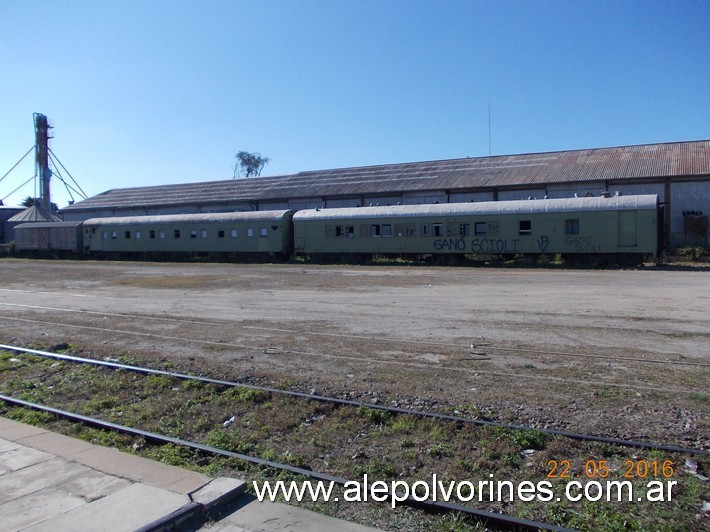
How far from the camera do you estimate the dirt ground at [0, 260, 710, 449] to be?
7180 millimetres

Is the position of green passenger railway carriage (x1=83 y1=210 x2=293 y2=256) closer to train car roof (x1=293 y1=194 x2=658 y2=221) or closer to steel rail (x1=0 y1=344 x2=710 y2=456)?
train car roof (x1=293 y1=194 x2=658 y2=221)

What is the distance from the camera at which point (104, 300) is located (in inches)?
775

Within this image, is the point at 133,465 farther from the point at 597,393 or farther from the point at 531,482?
the point at 597,393

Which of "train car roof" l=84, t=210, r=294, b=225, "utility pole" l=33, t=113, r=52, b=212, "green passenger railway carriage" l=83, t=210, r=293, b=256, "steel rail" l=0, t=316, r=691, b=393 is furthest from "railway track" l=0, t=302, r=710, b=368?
"utility pole" l=33, t=113, r=52, b=212

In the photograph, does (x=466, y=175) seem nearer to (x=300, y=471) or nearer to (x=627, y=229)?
(x=627, y=229)

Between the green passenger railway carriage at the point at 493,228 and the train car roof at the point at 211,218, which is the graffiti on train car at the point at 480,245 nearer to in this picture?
the green passenger railway carriage at the point at 493,228

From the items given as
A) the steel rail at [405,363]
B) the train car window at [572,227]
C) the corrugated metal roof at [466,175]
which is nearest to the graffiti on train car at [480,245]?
the train car window at [572,227]

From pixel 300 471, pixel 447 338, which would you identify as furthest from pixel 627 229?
pixel 300 471

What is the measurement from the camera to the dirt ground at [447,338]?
283 inches

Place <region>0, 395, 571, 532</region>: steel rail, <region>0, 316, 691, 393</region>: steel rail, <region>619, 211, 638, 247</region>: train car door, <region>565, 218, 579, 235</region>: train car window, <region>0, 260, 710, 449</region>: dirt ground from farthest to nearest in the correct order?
<region>565, 218, 579, 235</region>: train car window, <region>619, 211, 638, 247</region>: train car door, <region>0, 316, 691, 393</region>: steel rail, <region>0, 260, 710, 449</region>: dirt ground, <region>0, 395, 571, 532</region>: steel rail

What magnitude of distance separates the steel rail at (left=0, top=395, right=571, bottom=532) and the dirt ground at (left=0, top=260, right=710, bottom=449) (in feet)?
7.12

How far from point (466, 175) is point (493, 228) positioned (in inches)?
607

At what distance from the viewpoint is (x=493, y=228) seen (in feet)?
102

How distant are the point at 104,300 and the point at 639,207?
2410 centimetres
